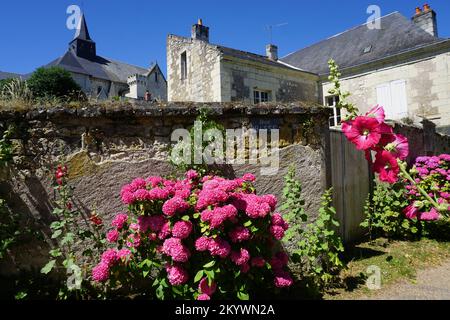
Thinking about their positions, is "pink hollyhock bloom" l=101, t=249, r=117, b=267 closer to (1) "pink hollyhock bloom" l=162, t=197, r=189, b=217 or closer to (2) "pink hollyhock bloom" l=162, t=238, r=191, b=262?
(2) "pink hollyhock bloom" l=162, t=238, r=191, b=262

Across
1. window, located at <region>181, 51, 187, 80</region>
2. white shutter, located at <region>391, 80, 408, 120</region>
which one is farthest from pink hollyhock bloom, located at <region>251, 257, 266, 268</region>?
window, located at <region>181, 51, 187, 80</region>

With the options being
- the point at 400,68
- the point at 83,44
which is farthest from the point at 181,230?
the point at 83,44

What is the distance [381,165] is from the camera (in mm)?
856

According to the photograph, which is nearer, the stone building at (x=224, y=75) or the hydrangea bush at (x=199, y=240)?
the hydrangea bush at (x=199, y=240)

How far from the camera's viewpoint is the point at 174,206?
7.53 ft

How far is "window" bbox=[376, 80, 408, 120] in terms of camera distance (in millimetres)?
13117

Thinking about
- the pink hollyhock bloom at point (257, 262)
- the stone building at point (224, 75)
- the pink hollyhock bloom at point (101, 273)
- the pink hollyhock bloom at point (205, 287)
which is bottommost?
the pink hollyhock bloom at point (205, 287)

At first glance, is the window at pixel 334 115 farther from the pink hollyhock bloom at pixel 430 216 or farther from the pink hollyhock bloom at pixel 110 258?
the pink hollyhock bloom at pixel 110 258

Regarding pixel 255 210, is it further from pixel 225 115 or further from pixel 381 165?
pixel 381 165

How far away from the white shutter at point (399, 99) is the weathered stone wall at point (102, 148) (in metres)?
11.8

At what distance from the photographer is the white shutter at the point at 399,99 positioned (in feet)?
42.9

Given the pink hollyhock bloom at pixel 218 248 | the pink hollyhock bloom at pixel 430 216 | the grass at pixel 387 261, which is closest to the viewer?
the pink hollyhock bloom at pixel 218 248

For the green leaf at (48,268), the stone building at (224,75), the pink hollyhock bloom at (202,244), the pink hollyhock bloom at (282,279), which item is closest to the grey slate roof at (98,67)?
the stone building at (224,75)

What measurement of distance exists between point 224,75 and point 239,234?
11.2 meters
